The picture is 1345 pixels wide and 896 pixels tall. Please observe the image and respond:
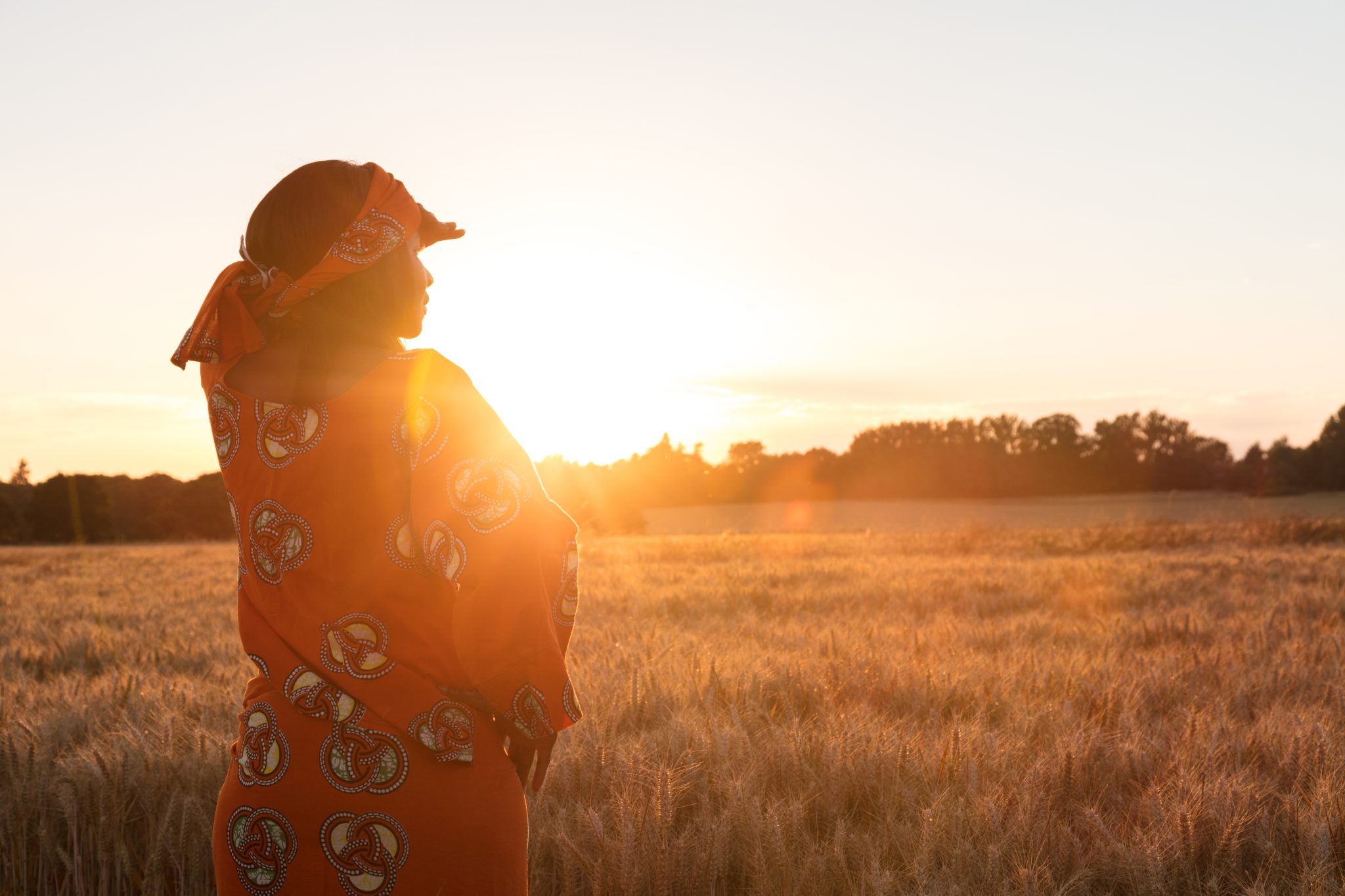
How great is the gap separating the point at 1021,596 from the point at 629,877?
6625 mm

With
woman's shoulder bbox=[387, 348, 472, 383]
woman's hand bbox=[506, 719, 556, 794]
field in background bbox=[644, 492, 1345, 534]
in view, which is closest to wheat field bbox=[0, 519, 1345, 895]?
woman's hand bbox=[506, 719, 556, 794]

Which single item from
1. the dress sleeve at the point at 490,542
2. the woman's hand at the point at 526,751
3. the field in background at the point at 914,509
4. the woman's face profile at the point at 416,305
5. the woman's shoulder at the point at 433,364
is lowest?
the field in background at the point at 914,509

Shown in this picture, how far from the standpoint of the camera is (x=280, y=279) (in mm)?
1579

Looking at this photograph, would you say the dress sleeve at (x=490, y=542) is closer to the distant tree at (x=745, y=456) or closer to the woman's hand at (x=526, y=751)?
the woman's hand at (x=526, y=751)

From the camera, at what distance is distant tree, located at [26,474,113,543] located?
48.0 meters

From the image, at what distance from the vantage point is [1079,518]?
31.0 m

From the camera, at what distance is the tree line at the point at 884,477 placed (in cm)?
4622

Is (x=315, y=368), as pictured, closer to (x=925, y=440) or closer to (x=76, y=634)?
(x=76, y=634)

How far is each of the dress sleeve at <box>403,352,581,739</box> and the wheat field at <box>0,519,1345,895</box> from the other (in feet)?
4.03

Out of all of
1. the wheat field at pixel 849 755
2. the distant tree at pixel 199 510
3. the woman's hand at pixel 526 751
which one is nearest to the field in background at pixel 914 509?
the distant tree at pixel 199 510

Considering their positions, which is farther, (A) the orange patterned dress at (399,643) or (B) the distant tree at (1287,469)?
(B) the distant tree at (1287,469)

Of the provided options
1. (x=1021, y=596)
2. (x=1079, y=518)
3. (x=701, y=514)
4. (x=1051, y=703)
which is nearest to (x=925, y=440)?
(x=701, y=514)

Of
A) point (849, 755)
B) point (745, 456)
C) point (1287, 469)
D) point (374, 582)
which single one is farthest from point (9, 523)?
point (1287, 469)

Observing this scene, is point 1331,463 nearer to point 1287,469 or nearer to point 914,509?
point 1287,469
